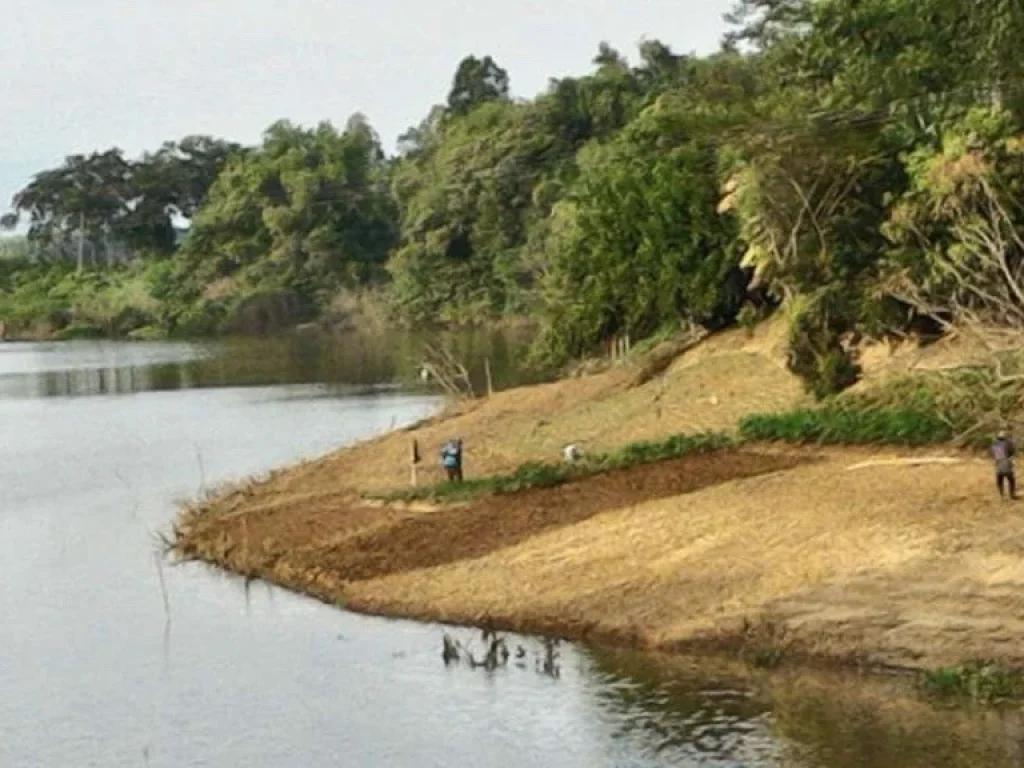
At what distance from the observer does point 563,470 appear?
39000 millimetres

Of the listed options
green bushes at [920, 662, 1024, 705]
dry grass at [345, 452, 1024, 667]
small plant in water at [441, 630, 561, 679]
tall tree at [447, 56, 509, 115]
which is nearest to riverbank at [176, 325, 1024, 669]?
dry grass at [345, 452, 1024, 667]

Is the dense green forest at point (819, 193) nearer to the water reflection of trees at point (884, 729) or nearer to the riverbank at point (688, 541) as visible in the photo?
the riverbank at point (688, 541)

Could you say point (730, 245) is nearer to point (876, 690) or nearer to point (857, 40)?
point (857, 40)

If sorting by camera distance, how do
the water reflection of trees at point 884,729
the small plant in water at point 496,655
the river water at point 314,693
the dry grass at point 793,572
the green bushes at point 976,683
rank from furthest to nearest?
1. the small plant in water at point 496,655
2. the dry grass at point 793,572
3. the green bushes at point 976,683
4. the river water at point 314,693
5. the water reflection of trees at point 884,729

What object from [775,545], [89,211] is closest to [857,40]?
[775,545]

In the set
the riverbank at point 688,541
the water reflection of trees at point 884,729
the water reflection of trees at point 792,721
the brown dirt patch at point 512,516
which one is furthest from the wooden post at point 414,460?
the water reflection of trees at point 884,729

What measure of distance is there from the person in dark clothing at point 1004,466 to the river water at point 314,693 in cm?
559

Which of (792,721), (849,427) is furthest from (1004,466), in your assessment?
(792,721)

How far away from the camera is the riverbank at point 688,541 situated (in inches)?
1096

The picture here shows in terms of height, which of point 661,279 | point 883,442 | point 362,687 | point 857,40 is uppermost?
point 857,40

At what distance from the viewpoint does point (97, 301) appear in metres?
139

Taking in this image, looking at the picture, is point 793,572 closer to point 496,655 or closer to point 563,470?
point 496,655

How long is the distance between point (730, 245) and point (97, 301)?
98.8m

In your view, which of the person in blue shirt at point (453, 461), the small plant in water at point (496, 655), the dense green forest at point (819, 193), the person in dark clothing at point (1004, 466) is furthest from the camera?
the person in blue shirt at point (453, 461)
